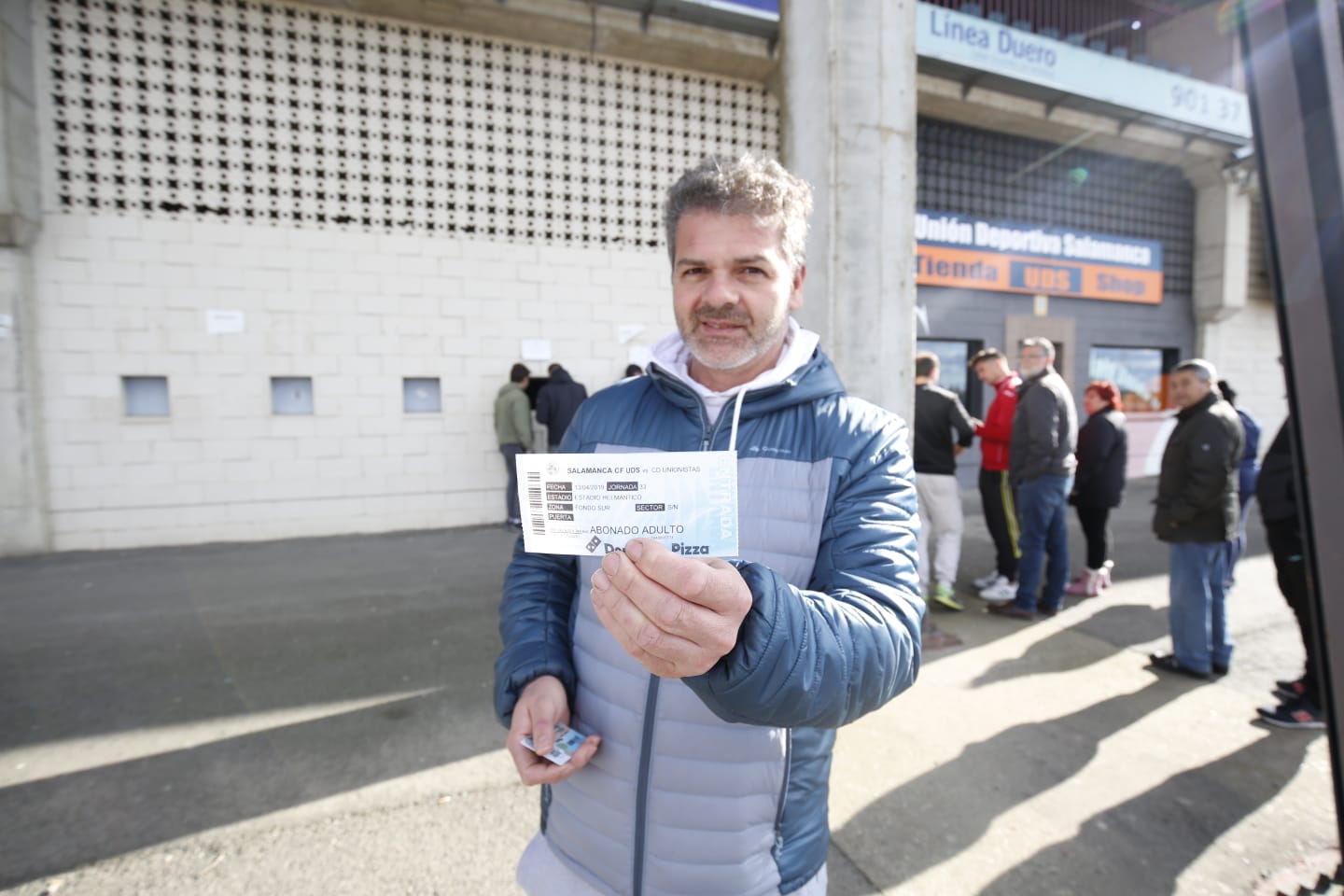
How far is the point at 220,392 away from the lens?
659 centimetres

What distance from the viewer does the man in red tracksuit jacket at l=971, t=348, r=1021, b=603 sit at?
5.06m

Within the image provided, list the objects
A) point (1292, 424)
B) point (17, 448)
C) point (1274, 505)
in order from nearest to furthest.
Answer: point (1292, 424)
point (1274, 505)
point (17, 448)

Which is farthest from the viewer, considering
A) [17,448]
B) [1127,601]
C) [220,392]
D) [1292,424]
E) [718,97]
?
[718,97]

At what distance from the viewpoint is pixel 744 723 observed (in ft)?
3.58

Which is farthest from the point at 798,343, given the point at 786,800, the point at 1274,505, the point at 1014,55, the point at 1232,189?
the point at 1232,189

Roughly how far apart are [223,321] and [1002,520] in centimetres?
746

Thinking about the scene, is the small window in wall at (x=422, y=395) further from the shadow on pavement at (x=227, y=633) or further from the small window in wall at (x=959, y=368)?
the small window in wall at (x=959, y=368)

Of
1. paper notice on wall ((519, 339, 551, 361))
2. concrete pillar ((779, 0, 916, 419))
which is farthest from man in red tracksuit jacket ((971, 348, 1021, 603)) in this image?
paper notice on wall ((519, 339, 551, 361))

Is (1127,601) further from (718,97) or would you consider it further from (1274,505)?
(718,97)

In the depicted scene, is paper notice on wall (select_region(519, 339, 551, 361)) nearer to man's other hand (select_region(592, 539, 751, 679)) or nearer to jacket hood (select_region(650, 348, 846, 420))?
jacket hood (select_region(650, 348, 846, 420))

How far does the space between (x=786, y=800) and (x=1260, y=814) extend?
2.41 metres

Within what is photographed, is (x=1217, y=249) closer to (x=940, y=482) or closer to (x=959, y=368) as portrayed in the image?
(x=959, y=368)

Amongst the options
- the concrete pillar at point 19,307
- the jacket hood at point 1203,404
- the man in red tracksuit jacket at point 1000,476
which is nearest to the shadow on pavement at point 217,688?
the concrete pillar at point 19,307

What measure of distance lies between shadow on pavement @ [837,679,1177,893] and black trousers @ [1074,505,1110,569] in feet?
6.27
